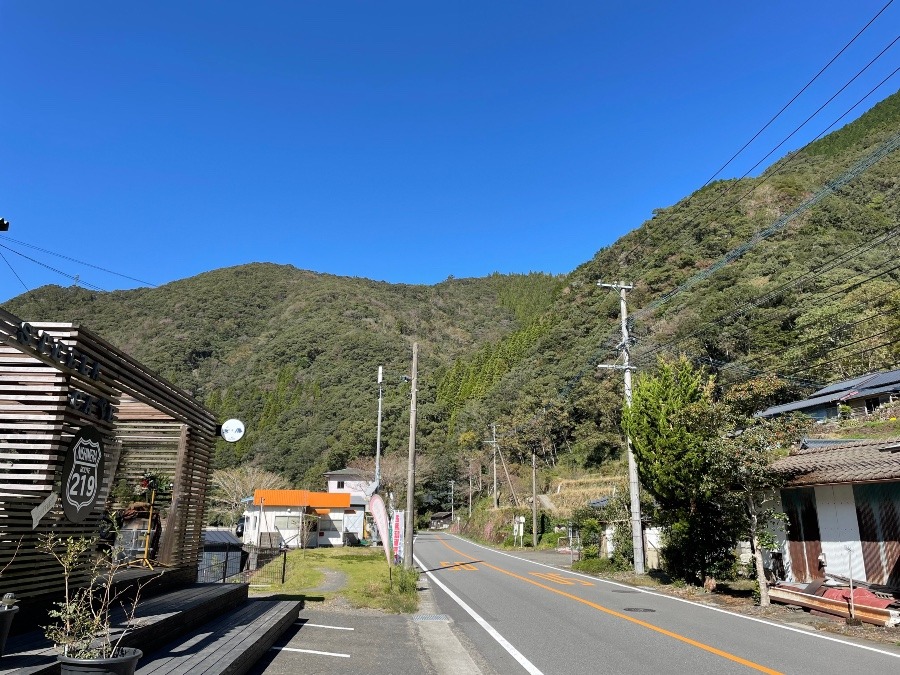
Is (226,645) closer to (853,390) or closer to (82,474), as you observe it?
(82,474)

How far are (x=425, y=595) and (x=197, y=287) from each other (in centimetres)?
14071

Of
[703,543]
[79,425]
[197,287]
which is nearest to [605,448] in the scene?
[703,543]

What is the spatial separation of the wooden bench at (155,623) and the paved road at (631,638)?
3.82 meters

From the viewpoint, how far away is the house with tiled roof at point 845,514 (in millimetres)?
11648

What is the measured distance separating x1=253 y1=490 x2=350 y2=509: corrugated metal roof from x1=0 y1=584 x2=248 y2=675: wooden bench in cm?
3020

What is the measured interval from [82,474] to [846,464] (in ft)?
48.4

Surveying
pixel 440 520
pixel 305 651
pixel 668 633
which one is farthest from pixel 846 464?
pixel 440 520

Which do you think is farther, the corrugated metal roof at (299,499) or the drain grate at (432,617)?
the corrugated metal roof at (299,499)

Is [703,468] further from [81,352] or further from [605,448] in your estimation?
[605,448]

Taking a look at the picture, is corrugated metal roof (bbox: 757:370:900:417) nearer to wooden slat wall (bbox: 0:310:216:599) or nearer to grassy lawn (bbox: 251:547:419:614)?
grassy lawn (bbox: 251:547:419:614)

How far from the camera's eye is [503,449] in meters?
60.8

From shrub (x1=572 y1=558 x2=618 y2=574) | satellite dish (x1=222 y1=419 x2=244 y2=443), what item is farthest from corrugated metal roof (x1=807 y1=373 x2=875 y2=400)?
satellite dish (x1=222 y1=419 x2=244 y2=443)

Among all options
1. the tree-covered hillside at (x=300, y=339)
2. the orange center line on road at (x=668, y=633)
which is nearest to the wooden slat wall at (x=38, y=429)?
the orange center line on road at (x=668, y=633)

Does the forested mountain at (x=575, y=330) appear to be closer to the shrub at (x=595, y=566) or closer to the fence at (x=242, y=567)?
the shrub at (x=595, y=566)
